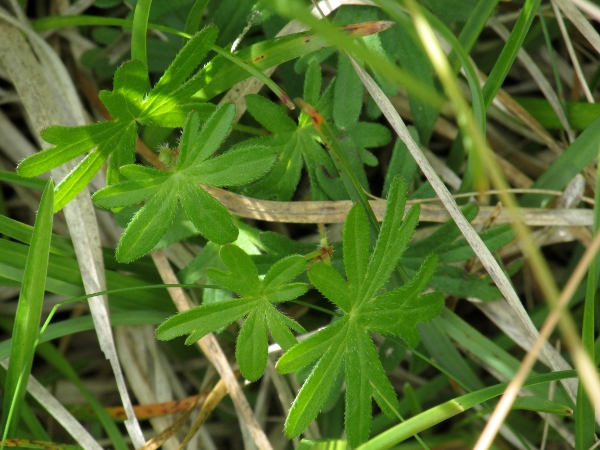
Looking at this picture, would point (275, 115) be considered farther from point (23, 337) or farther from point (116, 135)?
point (23, 337)

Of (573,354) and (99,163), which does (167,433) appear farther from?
(573,354)

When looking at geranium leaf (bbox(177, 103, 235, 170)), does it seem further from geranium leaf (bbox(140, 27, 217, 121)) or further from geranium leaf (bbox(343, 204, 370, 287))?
geranium leaf (bbox(343, 204, 370, 287))

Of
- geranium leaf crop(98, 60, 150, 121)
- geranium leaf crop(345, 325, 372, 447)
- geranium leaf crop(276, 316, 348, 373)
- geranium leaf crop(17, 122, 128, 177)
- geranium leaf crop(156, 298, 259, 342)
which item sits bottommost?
geranium leaf crop(345, 325, 372, 447)

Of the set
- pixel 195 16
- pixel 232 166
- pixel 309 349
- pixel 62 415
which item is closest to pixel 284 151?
pixel 232 166

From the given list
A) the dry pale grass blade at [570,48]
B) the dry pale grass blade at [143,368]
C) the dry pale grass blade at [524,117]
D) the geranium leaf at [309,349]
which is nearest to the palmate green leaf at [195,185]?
the geranium leaf at [309,349]

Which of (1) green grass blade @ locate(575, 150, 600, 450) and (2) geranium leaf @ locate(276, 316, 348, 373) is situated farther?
(1) green grass blade @ locate(575, 150, 600, 450)

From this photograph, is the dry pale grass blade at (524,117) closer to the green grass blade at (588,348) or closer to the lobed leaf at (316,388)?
the green grass blade at (588,348)

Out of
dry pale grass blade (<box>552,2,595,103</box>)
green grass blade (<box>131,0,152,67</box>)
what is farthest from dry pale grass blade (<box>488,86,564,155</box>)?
green grass blade (<box>131,0,152,67</box>)
